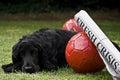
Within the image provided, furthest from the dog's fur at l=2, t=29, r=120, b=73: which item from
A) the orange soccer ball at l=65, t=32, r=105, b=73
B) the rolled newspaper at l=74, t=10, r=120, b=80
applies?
the rolled newspaper at l=74, t=10, r=120, b=80

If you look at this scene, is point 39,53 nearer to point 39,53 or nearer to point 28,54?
point 39,53

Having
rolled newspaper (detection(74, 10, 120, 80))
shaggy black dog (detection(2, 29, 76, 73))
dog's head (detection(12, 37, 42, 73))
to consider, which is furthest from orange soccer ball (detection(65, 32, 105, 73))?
dog's head (detection(12, 37, 42, 73))

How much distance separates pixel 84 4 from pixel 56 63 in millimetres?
17043

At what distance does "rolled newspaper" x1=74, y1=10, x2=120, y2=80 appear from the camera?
6184 mm

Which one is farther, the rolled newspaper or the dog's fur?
the dog's fur

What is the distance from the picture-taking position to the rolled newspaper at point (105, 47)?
618 centimetres

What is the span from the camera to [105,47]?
21.7ft

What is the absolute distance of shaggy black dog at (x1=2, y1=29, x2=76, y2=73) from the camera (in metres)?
7.16

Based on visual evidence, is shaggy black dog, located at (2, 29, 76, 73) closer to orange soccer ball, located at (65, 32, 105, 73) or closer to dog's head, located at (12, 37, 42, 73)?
dog's head, located at (12, 37, 42, 73)

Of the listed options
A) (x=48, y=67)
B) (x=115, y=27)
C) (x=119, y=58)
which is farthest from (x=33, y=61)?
(x=115, y=27)

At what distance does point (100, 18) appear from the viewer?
23.4 m

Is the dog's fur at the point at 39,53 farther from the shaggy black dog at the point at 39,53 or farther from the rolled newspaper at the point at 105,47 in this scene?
the rolled newspaper at the point at 105,47

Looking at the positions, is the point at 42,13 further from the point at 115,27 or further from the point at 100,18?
the point at 115,27

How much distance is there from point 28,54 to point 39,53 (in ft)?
0.74
